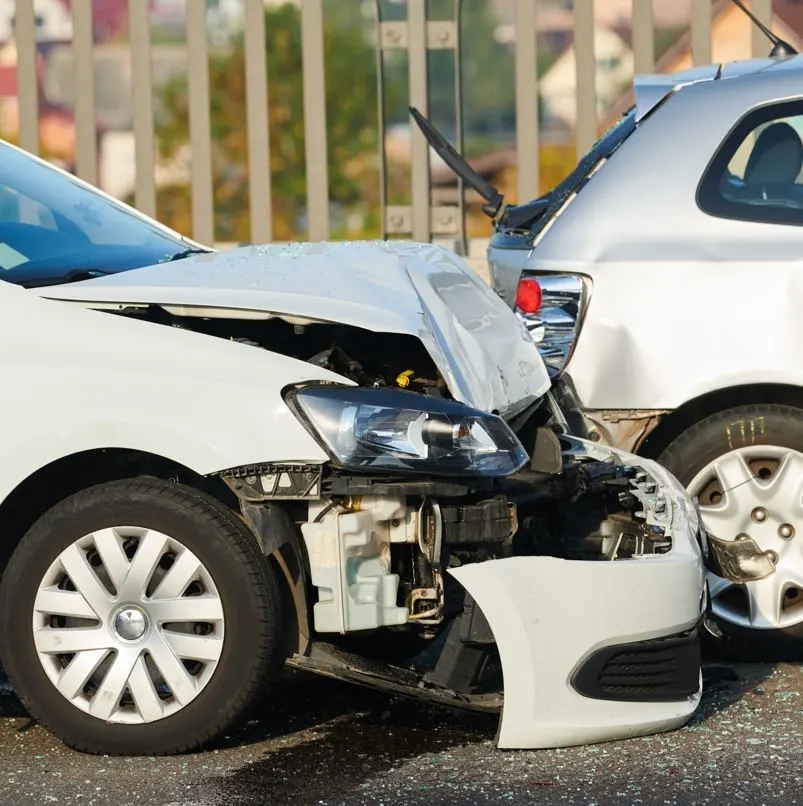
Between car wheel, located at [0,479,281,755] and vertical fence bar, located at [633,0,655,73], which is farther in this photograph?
vertical fence bar, located at [633,0,655,73]

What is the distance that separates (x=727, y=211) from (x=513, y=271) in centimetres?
70

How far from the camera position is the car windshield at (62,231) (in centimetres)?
452

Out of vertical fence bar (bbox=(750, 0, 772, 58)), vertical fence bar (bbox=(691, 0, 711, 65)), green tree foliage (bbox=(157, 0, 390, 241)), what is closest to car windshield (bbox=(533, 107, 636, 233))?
vertical fence bar (bbox=(750, 0, 772, 58))

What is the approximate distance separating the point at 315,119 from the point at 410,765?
24.5ft

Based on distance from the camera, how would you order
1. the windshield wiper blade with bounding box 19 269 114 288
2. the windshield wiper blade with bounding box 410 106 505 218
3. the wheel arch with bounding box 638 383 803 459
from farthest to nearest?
1. the windshield wiper blade with bounding box 410 106 505 218
2. the wheel arch with bounding box 638 383 803 459
3. the windshield wiper blade with bounding box 19 269 114 288

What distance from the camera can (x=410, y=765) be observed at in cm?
400

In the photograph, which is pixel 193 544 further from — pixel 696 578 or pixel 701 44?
pixel 701 44

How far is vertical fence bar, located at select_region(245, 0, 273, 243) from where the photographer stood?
10680mm

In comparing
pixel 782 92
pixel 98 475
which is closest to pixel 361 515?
pixel 98 475

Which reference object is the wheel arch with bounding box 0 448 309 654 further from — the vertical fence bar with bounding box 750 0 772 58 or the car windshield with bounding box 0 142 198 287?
the vertical fence bar with bounding box 750 0 772 58

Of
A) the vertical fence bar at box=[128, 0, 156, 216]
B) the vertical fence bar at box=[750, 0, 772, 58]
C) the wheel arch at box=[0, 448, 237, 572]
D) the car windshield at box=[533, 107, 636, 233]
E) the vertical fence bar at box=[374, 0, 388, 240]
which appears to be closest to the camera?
the wheel arch at box=[0, 448, 237, 572]

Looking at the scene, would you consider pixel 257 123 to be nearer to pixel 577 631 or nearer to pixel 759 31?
pixel 759 31

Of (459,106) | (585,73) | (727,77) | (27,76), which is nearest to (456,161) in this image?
(727,77)

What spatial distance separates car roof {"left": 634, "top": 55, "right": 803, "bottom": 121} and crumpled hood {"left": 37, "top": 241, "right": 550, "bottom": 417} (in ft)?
2.87
